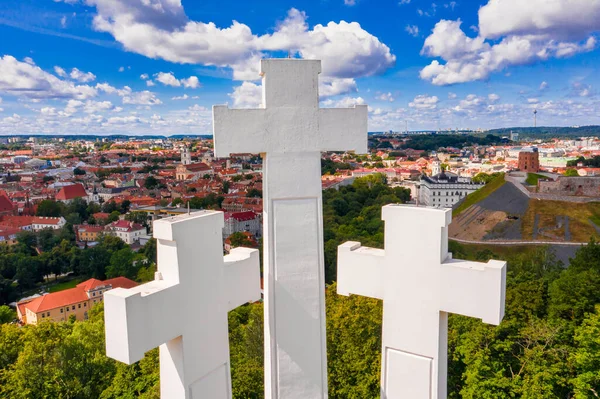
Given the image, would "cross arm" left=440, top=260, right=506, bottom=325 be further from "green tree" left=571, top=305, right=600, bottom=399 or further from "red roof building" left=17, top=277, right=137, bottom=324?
"red roof building" left=17, top=277, right=137, bottom=324

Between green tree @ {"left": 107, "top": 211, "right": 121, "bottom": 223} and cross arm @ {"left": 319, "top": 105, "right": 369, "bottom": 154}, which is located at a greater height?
cross arm @ {"left": 319, "top": 105, "right": 369, "bottom": 154}

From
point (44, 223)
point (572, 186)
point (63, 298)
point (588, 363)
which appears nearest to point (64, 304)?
point (63, 298)

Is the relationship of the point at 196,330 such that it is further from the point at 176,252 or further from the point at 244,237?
the point at 244,237

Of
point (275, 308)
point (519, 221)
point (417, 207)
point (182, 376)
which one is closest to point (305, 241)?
point (275, 308)

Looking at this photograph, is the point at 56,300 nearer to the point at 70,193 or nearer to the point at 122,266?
the point at 122,266

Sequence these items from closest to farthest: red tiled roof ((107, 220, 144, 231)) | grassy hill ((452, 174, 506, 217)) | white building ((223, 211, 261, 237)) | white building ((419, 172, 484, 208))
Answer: grassy hill ((452, 174, 506, 217)) < white building ((223, 211, 261, 237)) < red tiled roof ((107, 220, 144, 231)) < white building ((419, 172, 484, 208))

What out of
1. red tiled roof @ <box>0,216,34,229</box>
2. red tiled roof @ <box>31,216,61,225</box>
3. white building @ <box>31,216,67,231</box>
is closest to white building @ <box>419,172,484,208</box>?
white building @ <box>31,216,67,231</box>
